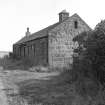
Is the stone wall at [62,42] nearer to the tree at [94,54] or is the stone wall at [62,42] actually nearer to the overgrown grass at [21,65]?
the overgrown grass at [21,65]

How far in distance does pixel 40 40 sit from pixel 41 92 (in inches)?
507

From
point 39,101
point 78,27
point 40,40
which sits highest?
point 78,27

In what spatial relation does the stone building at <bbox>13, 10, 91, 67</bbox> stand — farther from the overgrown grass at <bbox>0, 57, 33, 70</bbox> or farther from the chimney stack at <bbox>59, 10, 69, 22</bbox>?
the overgrown grass at <bbox>0, 57, 33, 70</bbox>

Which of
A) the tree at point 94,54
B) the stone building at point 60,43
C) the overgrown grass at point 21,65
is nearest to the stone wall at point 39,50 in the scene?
the stone building at point 60,43

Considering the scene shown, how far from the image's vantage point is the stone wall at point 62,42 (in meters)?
18.3

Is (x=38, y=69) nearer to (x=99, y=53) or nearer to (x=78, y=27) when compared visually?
(x=78, y=27)

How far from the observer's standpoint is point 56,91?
8.20 m

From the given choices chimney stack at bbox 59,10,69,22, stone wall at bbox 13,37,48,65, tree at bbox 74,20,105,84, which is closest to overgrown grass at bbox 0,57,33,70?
stone wall at bbox 13,37,48,65

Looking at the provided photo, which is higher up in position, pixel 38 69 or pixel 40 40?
pixel 40 40

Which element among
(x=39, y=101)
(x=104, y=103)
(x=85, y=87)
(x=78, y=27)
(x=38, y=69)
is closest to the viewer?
(x=104, y=103)

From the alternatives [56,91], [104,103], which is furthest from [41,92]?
[104,103]

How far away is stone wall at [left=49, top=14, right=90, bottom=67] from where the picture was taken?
18297 mm

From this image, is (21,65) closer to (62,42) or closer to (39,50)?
(39,50)

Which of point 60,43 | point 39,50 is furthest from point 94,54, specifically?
point 39,50
